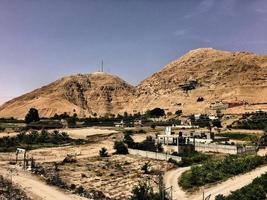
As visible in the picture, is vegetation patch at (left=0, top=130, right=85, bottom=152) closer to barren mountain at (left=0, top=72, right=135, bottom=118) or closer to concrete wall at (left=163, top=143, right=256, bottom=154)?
concrete wall at (left=163, top=143, right=256, bottom=154)

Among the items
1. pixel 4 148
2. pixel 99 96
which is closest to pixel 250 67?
pixel 99 96

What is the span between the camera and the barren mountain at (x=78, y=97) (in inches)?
5689

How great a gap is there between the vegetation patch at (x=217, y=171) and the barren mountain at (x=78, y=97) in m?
99.8

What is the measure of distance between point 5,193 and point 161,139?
3494 centimetres

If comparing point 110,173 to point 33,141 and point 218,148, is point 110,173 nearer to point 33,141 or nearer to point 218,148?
point 218,148

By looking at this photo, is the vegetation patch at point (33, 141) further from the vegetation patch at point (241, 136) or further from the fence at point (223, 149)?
the vegetation patch at point (241, 136)

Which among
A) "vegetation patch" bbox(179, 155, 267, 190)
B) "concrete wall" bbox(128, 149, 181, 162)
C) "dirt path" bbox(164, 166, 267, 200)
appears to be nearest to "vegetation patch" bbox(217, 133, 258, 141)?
"concrete wall" bbox(128, 149, 181, 162)

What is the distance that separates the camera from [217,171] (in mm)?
38750

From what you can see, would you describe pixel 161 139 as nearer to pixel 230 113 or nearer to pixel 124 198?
pixel 124 198

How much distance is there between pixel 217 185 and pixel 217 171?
11.5 feet

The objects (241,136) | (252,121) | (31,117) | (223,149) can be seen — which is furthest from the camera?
(31,117)

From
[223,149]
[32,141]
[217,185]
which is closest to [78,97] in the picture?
[32,141]

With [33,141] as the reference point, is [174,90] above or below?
above

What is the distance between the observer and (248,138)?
64.7 m
